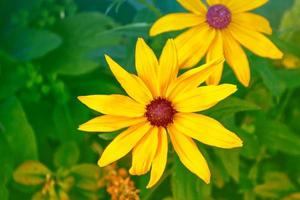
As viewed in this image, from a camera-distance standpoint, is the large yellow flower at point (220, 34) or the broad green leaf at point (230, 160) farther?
the broad green leaf at point (230, 160)

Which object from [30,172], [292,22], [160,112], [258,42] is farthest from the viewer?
[292,22]

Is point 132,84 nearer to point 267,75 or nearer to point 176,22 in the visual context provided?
point 176,22

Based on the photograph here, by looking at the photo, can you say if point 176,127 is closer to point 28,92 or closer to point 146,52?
point 146,52

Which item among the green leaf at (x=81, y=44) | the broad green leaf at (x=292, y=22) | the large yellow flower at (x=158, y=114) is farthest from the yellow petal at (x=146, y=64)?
the broad green leaf at (x=292, y=22)

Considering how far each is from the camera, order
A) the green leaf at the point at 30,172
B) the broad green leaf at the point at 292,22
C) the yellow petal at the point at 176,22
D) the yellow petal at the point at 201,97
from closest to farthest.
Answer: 1. the yellow petal at the point at 201,97
2. the yellow petal at the point at 176,22
3. the green leaf at the point at 30,172
4. the broad green leaf at the point at 292,22

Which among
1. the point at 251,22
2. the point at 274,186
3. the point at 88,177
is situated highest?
the point at 251,22

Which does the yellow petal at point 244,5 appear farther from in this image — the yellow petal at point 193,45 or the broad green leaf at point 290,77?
the broad green leaf at point 290,77

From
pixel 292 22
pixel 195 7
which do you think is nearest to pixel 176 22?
pixel 195 7
